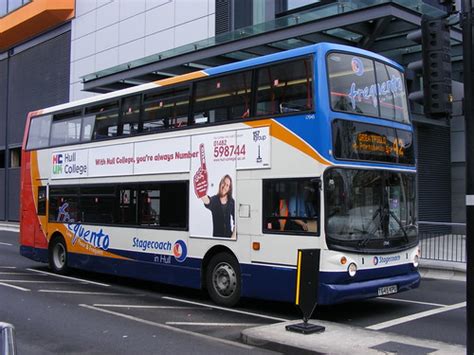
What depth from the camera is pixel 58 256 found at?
1380 centimetres

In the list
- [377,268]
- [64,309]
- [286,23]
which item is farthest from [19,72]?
[377,268]

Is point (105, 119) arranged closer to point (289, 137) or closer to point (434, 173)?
point (289, 137)

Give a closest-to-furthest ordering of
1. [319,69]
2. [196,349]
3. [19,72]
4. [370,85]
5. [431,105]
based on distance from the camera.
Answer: [431,105]
[196,349]
[319,69]
[370,85]
[19,72]

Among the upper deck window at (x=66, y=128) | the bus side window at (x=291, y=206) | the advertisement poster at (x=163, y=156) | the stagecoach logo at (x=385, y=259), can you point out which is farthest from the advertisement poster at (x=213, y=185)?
the upper deck window at (x=66, y=128)

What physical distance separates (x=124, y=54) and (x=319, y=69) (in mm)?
22521

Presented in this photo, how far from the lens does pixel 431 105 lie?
18.5 feet

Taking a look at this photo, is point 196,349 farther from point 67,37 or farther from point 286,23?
point 67,37

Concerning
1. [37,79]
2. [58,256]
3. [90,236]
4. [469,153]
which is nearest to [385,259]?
[469,153]

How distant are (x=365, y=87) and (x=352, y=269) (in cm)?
290

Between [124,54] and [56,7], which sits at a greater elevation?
[56,7]

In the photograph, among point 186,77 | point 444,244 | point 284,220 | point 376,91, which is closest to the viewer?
point 284,220

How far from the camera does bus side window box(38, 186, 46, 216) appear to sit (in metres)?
14.0

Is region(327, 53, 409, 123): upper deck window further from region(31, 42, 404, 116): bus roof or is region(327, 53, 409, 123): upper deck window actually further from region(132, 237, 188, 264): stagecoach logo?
region(132, 237, 188, 264): stagecoach logo

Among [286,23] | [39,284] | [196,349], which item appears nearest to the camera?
[196,349]
